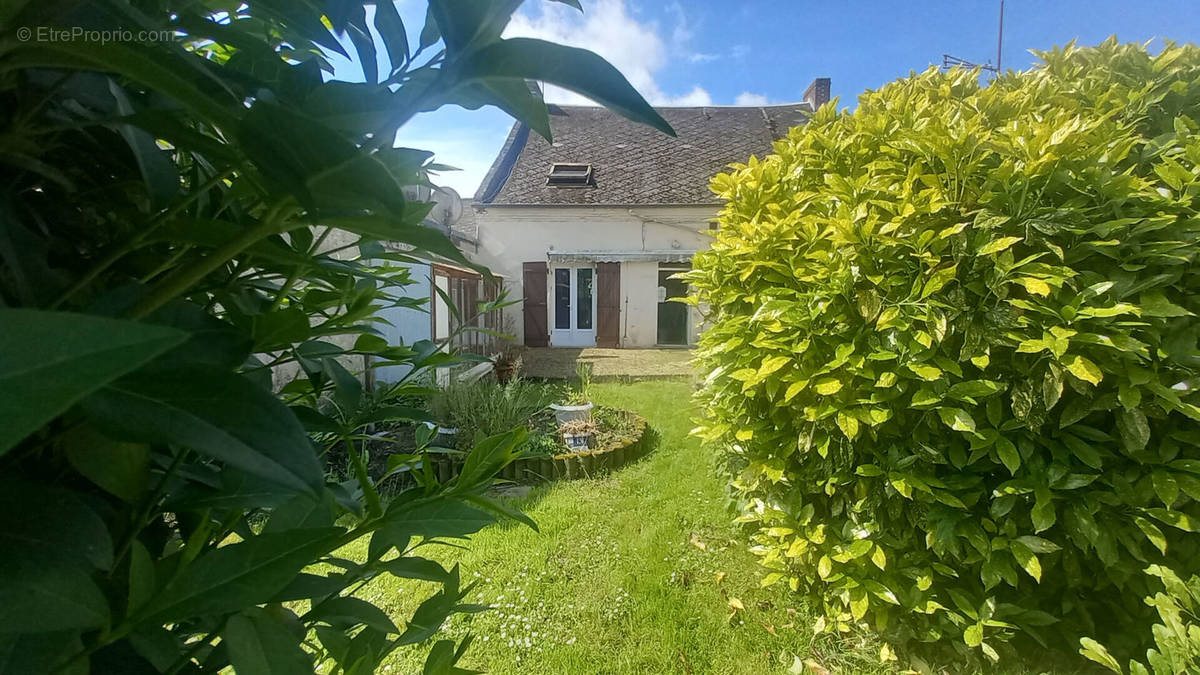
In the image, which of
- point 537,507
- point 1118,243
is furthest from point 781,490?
point 537,507

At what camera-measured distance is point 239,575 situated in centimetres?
32

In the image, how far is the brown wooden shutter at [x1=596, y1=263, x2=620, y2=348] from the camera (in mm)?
12031

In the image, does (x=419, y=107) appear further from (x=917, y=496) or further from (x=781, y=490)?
(x=781, y=490)

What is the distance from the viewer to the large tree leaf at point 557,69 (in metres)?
0.28

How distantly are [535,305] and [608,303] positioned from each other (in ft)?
5.68

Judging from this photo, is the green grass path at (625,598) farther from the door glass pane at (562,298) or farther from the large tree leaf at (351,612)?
the door glass pane at (562,298)

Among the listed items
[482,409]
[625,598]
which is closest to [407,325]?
[482,409]

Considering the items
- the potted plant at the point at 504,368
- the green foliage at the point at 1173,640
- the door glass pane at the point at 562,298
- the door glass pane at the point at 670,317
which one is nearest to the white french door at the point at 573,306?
the door glass pane at the point at 562,298

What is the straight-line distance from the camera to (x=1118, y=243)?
4.98ft

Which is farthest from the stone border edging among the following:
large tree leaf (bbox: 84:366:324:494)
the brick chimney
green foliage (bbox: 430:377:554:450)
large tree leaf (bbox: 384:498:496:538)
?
the brick chimney

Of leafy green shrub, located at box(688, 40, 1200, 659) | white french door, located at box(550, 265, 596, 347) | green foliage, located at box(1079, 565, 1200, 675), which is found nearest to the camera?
green foliage, located at box(1079, 565, 1200, 675)

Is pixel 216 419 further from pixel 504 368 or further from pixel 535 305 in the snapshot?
pixel 535 305

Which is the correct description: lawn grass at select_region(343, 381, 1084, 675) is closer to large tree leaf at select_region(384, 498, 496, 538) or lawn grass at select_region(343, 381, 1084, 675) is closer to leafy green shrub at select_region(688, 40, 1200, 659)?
leafy green shrub at select_region(688, 40, 1200, 659)

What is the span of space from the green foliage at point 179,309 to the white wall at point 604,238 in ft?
37.8
